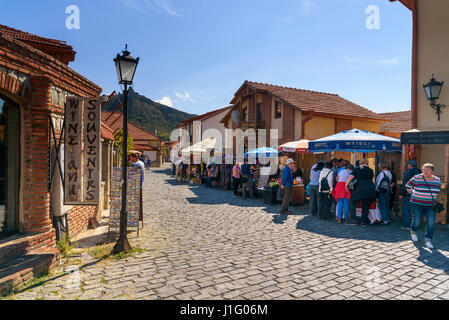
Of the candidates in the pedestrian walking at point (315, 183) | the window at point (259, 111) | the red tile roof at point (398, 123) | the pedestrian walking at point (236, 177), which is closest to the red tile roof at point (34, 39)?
the pedestrian walking at point (236, 177)

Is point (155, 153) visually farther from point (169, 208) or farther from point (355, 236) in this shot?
point (355, 236)

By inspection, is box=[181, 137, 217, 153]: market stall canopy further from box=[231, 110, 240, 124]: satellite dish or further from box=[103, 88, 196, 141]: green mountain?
box=[103, 88, 196, 141]: green mountain

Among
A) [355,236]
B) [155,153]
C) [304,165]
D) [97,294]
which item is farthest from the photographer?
[155,153]

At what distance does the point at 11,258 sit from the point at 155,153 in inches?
1760

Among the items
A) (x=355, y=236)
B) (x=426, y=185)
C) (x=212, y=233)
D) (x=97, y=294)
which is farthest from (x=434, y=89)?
(x=97, y=294)

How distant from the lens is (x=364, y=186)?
314 inches

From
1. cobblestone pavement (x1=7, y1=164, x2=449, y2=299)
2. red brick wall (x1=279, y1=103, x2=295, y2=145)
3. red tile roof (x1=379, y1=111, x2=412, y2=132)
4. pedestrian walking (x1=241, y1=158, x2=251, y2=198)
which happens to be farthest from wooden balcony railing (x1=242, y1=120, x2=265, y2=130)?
cobblestone pavement (x1=7, y1=164, x2=449, y2=299)

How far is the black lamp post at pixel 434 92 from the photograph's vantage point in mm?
8820

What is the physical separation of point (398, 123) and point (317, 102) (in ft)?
26.0

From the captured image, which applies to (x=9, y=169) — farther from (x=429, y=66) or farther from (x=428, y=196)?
(x=429, y=66)

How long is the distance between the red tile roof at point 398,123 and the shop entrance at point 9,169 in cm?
2146

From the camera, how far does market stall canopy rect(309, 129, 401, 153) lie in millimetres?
8734

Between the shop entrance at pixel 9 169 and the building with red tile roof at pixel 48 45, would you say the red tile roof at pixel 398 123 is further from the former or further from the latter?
the shop entrance at pixel 9 169

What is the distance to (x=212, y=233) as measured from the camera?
23.5 feet
